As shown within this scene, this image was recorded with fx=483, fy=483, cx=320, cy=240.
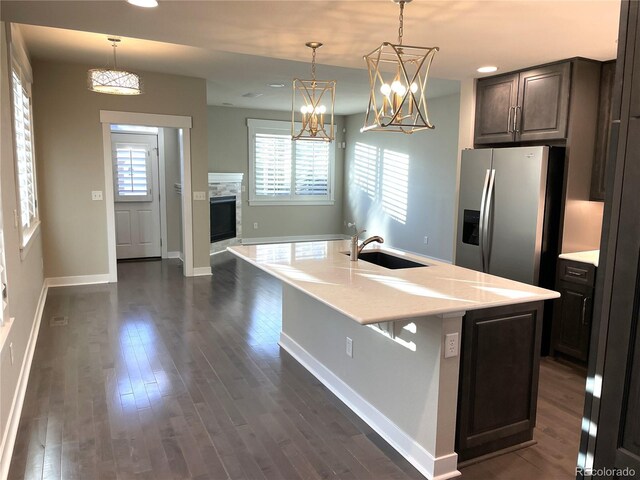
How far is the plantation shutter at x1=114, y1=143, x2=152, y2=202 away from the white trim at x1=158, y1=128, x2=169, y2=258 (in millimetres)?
166

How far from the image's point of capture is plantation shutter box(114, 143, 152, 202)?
24.4 ft

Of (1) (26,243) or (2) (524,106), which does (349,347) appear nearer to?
(2) (524,106)

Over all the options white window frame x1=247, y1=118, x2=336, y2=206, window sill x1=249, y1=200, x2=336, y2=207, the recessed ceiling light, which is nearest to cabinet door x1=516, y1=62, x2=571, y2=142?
the recessed ceiling light

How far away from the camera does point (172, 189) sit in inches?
306

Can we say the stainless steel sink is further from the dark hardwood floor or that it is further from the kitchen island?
the dark hardwood floor

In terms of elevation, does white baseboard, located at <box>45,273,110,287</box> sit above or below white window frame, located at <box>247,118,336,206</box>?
below

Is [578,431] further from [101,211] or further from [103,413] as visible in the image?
[101,211]

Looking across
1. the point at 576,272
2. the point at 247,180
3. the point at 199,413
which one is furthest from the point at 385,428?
the point at 247,180

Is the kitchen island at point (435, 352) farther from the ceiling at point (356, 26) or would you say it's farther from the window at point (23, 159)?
the window at point (23, 159)

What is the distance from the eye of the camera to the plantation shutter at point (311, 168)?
32.5ft

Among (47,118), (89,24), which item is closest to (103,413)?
(89,24)

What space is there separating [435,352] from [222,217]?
6861mm

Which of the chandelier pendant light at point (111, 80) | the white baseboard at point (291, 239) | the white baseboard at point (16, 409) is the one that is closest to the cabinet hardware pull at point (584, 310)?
the white baseboard at point (16, 409)

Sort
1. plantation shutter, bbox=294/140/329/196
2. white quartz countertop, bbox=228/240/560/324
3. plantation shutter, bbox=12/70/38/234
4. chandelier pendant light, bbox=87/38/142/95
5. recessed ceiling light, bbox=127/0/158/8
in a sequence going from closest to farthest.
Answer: white quartz countertop, bbox=228/240/560/324 → recessed ceiling light, bbox=127/0/158/8 → plantation shutter, bbox=12/70/38/234 → chandelier pendant light, bbox=87/38/142/95 → plantation shutter, bbox=294/140/329/196
